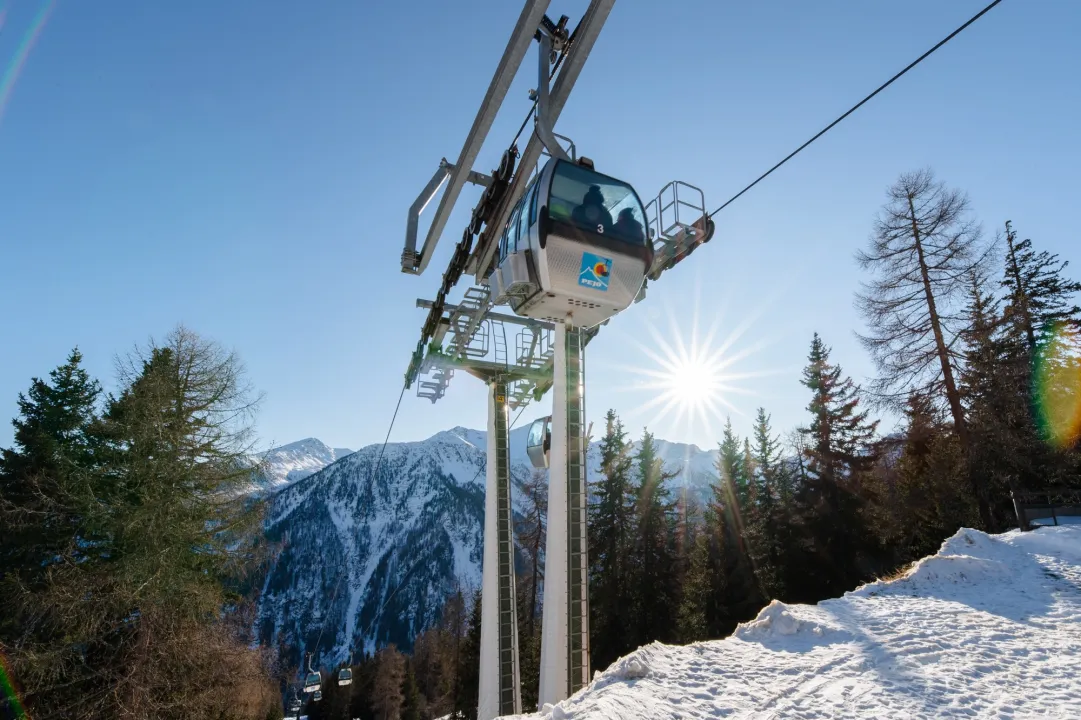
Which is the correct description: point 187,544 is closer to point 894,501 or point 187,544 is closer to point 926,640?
point 926,640

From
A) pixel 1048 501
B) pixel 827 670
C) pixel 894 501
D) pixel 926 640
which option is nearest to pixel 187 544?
pixel 827 670

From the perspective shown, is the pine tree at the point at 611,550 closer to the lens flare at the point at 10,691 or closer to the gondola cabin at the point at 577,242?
the lens flare at the point at 10,691

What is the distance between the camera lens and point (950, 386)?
15203mm

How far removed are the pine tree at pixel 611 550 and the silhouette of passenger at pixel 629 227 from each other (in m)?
21.5

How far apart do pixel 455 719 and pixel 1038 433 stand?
102ft

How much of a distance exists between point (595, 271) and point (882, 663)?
5240mm

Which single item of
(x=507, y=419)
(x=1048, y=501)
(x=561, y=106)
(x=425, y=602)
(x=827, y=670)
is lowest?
(x=425, y=602)

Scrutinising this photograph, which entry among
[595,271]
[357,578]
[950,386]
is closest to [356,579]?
[357,578]

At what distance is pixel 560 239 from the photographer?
6012 millimetres

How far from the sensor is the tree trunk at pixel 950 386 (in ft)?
48.2

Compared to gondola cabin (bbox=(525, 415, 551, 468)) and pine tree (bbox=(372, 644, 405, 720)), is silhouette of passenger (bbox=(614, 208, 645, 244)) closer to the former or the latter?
gondola cabin (bbox=(525, 415, 551, 468))

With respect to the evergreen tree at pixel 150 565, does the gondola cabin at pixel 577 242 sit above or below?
above

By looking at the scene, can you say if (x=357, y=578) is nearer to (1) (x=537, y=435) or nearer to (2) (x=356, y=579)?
(2) (x=356, y=579)

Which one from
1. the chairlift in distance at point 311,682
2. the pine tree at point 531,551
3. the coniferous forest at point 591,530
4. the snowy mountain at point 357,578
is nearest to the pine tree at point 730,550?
the coniferous forest at point 591,530
